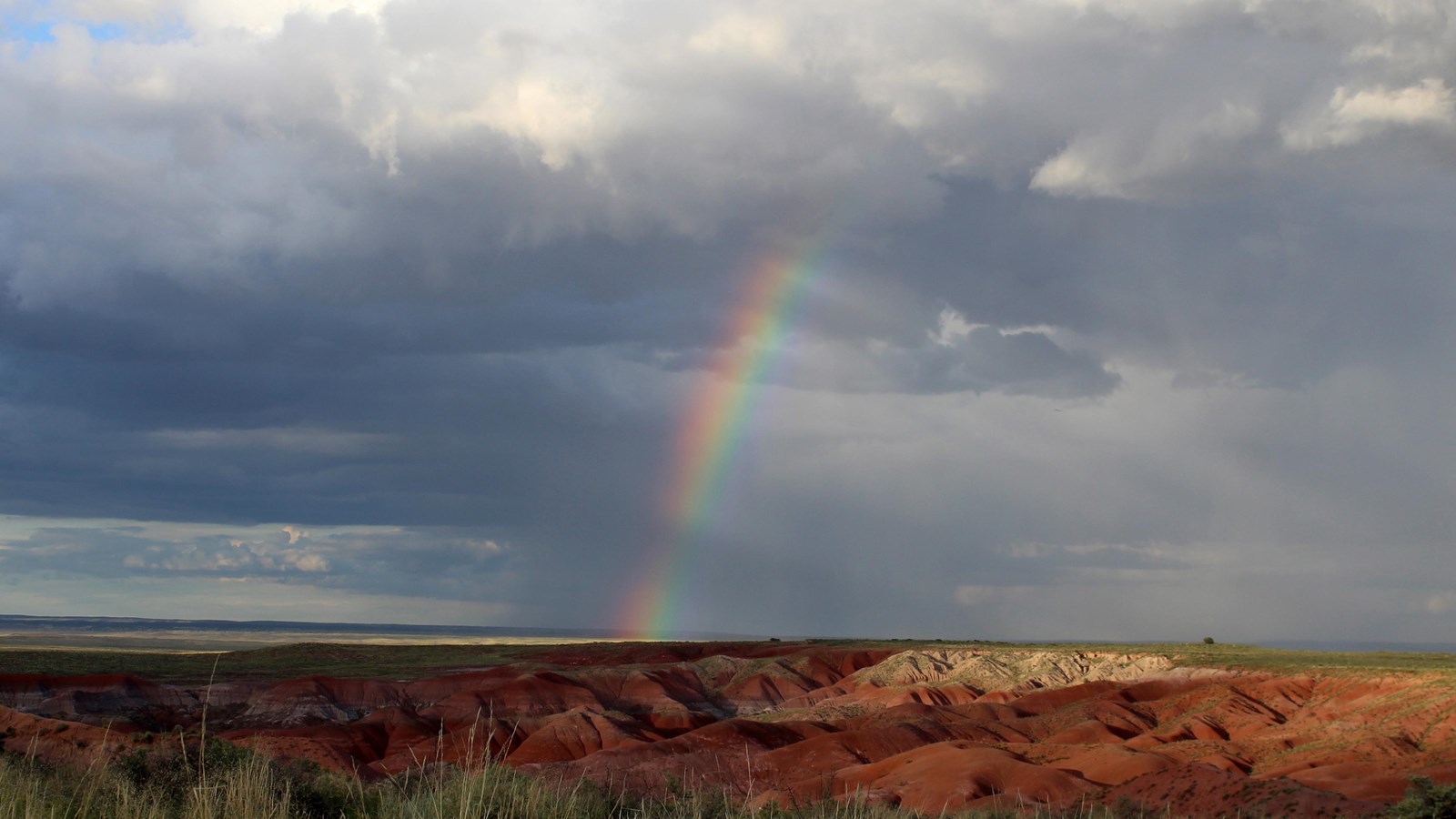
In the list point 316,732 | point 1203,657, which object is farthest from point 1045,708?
point 316,732

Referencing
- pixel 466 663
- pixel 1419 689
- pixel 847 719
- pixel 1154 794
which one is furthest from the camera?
pixel 466 663

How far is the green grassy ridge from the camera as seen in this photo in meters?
103

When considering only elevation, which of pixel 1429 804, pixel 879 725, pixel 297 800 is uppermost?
pixel 297 800

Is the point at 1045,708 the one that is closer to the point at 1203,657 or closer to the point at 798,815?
the point at 1203,657

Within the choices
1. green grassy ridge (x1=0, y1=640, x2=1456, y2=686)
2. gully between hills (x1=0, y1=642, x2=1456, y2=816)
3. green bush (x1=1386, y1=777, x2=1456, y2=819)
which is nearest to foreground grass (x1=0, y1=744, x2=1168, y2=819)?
green bush (x1=1386, y1=777, x2=1456, y2=819)

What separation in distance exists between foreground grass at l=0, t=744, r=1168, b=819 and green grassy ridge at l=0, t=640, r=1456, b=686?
82231 mm

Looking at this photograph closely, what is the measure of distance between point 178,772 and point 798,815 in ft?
39.1

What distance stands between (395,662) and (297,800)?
136 meters

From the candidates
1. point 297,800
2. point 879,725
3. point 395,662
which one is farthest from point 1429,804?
point 395,662

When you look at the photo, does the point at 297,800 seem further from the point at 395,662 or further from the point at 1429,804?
the point at 395,662

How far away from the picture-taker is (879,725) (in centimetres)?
7712

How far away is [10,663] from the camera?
5143 inches

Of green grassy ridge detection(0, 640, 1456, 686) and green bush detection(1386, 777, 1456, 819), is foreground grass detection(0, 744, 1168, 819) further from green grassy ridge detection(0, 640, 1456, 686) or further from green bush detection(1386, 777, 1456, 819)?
green grassy ridge detection(0, 640, 1456, 686)

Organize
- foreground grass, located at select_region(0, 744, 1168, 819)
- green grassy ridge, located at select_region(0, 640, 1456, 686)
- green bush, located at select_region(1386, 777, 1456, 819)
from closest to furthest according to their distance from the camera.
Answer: foreground grass, located at select_region(0, 744, 1168, 819) → green bush, located at select_region(1386, 777, 1456, 819) → green grassy ridge, located at select_region(0, 640, 1456, 686)
